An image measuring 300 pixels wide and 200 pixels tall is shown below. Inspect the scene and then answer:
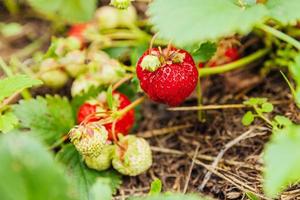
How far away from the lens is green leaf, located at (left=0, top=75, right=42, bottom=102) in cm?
152

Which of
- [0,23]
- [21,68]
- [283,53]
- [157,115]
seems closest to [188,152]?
[157,115]

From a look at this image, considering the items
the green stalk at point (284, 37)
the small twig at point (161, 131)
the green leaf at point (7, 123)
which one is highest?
the green stalk at point (284, 37)

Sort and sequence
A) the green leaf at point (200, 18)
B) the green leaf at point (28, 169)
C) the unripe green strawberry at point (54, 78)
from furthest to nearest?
1. the unripe green strawberry at point (54, 78)
2. the green leaf at point (200, 18)
3. the green leaf at point (28, 169)

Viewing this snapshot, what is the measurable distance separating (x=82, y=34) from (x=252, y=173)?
1023 mm

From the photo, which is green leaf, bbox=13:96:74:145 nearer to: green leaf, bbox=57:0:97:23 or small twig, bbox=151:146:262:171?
small twig, bbox=151:146:262:171

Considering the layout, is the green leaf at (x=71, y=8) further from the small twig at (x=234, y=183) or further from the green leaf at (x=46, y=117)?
the small twig at (x=234, y=183)

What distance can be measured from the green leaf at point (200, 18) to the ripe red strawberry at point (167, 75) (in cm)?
18

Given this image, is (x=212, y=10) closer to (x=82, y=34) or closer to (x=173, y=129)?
(x=173, y=129)

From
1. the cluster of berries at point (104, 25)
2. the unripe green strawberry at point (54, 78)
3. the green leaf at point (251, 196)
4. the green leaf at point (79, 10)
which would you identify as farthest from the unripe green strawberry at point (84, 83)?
the green leaf at point (251, 196)

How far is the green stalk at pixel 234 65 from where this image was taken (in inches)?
74.5

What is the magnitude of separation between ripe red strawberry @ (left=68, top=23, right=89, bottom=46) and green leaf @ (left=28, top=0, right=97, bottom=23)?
6 centimetres

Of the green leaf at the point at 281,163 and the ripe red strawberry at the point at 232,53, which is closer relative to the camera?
the green leaf at the point at 281,163

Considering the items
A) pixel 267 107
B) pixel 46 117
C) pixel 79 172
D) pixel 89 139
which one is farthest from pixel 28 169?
pixel 267 107

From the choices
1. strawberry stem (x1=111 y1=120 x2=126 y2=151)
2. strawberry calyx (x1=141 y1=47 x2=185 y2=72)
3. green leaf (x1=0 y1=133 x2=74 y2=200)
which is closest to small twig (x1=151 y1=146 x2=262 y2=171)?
strawberry stem (x1=111 y1=120 x2=126 y2=151)
